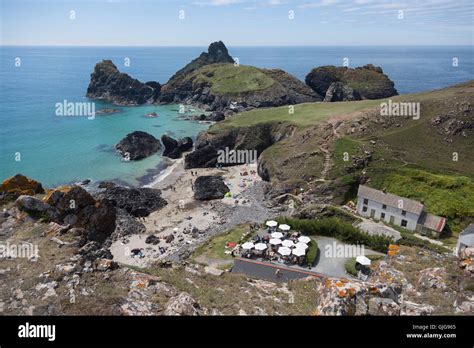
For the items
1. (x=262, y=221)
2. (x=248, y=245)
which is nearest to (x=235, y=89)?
(x=262, y=221)

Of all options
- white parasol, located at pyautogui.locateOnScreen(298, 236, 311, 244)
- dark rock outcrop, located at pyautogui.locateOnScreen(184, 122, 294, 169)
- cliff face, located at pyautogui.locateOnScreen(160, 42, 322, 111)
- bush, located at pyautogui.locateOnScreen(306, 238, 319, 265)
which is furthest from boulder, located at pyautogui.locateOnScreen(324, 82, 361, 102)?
bush, located at pyautogui.locateOnScreen(306, 238, 319, 265)

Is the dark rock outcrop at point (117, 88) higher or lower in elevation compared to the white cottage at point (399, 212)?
higher

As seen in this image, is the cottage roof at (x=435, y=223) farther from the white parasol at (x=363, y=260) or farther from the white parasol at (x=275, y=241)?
the white parasol at (x=275, y=241)
